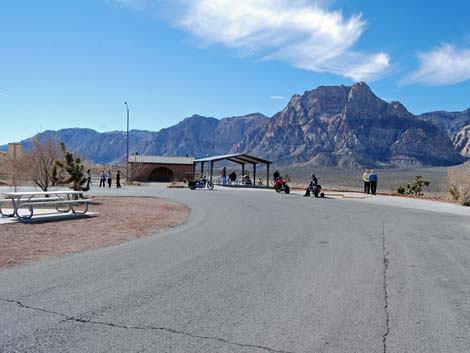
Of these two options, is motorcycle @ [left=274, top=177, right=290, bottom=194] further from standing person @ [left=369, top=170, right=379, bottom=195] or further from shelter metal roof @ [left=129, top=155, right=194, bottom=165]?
shelter metal roof @ [left=129, top=155, right=194, bottom=165]

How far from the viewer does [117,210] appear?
15523mm

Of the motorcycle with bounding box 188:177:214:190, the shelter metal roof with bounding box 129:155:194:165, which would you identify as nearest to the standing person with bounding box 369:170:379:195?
the motorcycle with bounding box 188:177:214:190

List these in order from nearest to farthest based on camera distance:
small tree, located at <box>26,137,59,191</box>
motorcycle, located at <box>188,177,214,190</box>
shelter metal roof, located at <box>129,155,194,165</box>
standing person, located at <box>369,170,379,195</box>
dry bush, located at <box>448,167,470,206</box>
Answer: small tree, located at <box>26,137,59,191</box> → dry bush, located at <box>448,167,470,206</box> → standing person, located at <box>369,170,379,195</box> → motorcycle, located at <box>188,177,214,190</box> → shelter metal roof, located at <box>129,155,194,165</box>

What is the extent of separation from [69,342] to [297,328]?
2142 mm

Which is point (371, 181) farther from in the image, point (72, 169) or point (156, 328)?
point (156, 328)

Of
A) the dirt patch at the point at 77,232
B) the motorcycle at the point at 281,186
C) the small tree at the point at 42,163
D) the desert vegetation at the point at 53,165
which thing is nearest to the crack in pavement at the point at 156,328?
the dirt patch at the point at 77,232

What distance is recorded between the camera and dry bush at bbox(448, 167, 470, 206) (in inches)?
827

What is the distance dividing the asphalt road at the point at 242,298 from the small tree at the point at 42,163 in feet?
39.9

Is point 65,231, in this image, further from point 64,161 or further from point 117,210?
point 64,161

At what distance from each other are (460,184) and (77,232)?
18.7m

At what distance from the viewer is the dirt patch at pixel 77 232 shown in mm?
8180

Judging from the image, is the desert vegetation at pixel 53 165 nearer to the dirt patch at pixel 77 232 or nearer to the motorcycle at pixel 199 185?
the dirt patch at pixel 77 232

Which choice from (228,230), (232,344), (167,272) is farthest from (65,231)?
(232,344)

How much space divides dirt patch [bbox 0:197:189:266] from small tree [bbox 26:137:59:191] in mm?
5960
